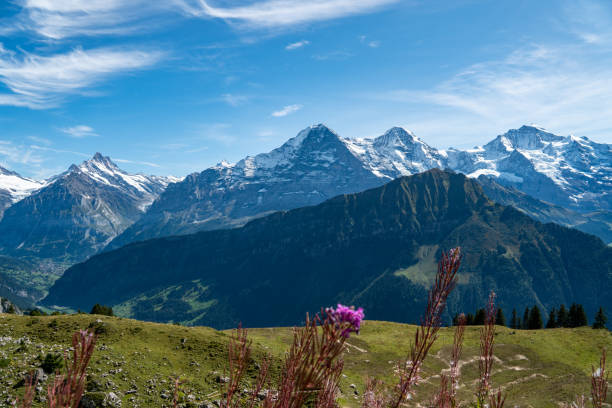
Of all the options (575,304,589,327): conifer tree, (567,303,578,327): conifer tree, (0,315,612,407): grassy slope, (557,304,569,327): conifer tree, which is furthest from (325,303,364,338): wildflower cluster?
(557,304,569,327): conifer tree

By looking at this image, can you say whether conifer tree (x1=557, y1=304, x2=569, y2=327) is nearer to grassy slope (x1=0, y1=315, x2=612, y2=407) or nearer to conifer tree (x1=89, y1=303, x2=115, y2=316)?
grassy slope (x1=0, y1=315, x2=612, y2=407)

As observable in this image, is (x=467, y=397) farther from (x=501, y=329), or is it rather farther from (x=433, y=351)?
(x=501, y=329)

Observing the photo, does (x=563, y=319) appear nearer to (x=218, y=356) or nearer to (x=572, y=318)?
(x=572, y=318)

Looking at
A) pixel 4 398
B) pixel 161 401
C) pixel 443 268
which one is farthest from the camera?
pixel 161 401

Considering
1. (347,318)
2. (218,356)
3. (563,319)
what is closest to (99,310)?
(218,356)

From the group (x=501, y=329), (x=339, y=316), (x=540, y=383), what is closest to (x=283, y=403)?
(x=339, y=316)

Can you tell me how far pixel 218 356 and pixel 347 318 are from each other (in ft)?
134

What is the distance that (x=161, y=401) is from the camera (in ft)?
101

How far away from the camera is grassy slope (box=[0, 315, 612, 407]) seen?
32.0 m

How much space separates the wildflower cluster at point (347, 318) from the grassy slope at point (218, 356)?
15.8 m

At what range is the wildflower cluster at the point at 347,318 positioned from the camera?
4.50 meters

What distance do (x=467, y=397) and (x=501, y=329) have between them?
121 ft

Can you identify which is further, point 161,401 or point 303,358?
point 161,401

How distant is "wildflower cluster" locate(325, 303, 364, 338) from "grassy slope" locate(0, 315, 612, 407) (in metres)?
15.8
